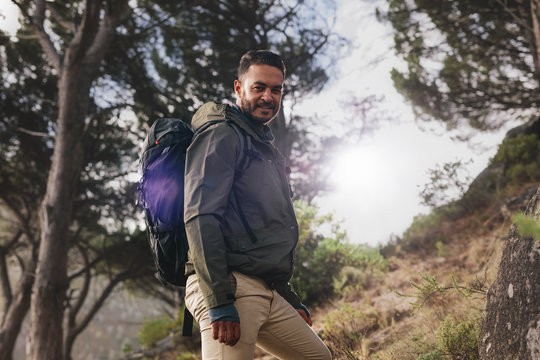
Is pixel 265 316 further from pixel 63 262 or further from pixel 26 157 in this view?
pixel 26 157

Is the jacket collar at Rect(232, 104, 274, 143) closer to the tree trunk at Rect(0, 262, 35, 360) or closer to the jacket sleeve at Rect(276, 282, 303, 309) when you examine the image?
the jacket sleeve at Rect(276, 282, 303, 309)

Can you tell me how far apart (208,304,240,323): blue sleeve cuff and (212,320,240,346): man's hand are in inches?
0.5

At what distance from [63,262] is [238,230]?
580 cm

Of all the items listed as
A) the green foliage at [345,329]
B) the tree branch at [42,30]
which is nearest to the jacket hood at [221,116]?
the green foliage at [345,329]

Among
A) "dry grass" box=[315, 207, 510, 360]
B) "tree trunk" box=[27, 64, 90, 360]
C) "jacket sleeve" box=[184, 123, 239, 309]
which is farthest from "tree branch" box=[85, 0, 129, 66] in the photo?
"jacket sleeve" box=[184, 123, 239, 309]

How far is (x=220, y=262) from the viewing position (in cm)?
152

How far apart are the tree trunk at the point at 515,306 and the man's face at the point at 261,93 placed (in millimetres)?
1362

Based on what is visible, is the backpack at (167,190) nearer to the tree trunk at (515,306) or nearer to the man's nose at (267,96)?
the man's nose at (267,96)

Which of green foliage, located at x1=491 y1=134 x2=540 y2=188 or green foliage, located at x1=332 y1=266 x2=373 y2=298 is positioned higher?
green foliage, located at x1=491 y1=134 x2=540 y2=188

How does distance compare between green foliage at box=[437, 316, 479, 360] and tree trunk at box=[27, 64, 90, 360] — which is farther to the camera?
tree trunk at box=[27, 64, 90, 360]

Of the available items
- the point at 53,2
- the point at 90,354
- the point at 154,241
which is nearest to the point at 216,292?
the point at 154,241

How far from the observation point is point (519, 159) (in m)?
8.26

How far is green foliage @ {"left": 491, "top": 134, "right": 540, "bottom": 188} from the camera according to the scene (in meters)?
7.64

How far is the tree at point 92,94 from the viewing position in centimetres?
631
